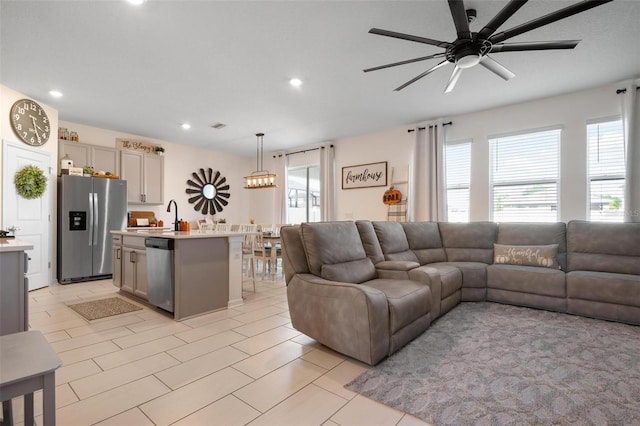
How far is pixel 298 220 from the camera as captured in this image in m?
7.82

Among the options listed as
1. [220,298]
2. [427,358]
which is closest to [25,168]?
[220,298]

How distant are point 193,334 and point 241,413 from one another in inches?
53.3

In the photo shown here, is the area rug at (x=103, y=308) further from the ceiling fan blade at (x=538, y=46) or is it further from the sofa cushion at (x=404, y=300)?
the ceiling fan blade at (x=538, y=46)

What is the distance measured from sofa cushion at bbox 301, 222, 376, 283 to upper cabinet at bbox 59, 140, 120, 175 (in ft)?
16.4

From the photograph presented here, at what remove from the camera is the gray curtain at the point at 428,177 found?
5.22 m

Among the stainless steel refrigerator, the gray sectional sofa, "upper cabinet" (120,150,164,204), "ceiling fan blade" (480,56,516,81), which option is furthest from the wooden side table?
"upper cabinet" (120,150,164,204)

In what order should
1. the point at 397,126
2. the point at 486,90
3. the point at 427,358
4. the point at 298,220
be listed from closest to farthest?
the point at 427,358
the point at 486,90
the point at 397,126
the point at 298,220

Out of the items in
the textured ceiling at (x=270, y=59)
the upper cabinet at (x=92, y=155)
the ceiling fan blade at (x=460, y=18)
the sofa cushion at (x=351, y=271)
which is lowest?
the sofa cushion at (x=351, y=271)

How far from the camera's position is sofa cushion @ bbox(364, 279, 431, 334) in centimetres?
234

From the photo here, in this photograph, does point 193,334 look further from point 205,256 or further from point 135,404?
point 135,404

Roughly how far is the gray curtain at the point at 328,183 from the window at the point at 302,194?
0.76m

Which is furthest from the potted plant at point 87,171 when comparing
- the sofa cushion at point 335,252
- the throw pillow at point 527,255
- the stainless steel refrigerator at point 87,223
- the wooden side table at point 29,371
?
the throw pillow at point 527,255

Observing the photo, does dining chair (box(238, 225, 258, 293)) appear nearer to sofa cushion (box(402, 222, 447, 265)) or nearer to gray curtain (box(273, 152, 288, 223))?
gray curtain (box(273, 152, 288, 223))

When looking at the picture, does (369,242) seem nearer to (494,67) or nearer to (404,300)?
(404,300)
